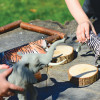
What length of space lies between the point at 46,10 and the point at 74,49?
8.72 ft

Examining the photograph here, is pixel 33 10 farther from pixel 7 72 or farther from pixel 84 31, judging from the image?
pixel 7 72

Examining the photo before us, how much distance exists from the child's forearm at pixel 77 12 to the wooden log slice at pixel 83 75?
1.90ft

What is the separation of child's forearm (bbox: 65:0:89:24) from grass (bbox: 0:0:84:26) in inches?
79.6

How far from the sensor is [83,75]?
2.49m

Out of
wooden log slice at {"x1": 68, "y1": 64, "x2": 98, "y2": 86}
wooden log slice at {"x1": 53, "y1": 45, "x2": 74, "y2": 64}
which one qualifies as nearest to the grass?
wooden log slice at {"x1": 53, "y1": 45, "x2": 74, "y2": 64}

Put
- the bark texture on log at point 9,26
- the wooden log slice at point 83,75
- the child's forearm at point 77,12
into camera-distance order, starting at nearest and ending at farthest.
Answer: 1. the wooden log slice at point 83,75
2. the child's forearm at point 77,12
3. the bark texture on log at point 9,26

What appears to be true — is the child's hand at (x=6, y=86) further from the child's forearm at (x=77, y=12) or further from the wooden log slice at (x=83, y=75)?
the child's forearm at (x=77, y=12)

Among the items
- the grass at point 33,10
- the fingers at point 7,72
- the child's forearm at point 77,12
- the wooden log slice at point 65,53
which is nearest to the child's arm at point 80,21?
the child's forearm at point 77,12

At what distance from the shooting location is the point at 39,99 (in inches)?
91.7

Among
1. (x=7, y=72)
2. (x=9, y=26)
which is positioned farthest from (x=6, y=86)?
(x=9, y=26)

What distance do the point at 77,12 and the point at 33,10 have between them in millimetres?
2990

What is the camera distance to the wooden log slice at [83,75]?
96.9 inches

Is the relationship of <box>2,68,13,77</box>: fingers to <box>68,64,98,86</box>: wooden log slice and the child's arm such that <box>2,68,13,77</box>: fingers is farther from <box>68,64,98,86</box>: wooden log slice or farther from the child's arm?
the child's arm

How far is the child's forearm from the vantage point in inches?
111
